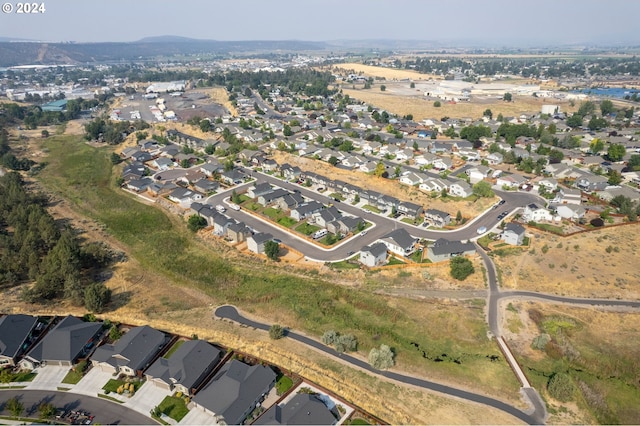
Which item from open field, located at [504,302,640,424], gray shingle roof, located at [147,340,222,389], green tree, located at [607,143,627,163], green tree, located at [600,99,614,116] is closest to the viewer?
open field, located at [504,302,640,424]

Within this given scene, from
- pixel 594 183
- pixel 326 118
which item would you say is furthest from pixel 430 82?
pixel 594 183

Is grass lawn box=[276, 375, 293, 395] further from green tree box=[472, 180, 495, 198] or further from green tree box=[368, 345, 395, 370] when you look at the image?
green tree box=[472, 180, 495, 198]

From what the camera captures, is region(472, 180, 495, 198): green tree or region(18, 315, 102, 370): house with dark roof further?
region(472, 180, 495, 198): green tree

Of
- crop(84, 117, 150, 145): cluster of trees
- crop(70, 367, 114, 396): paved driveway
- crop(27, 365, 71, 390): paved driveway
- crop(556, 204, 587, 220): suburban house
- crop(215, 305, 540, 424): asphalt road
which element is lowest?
crop(27, 365, 71, 390): paved driveway

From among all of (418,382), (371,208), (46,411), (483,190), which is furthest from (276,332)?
(483,190)

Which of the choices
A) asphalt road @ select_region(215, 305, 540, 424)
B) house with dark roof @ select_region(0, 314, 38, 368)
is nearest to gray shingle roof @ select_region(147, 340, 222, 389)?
asphalt road @ select_region(215, 305, 540, 424)
